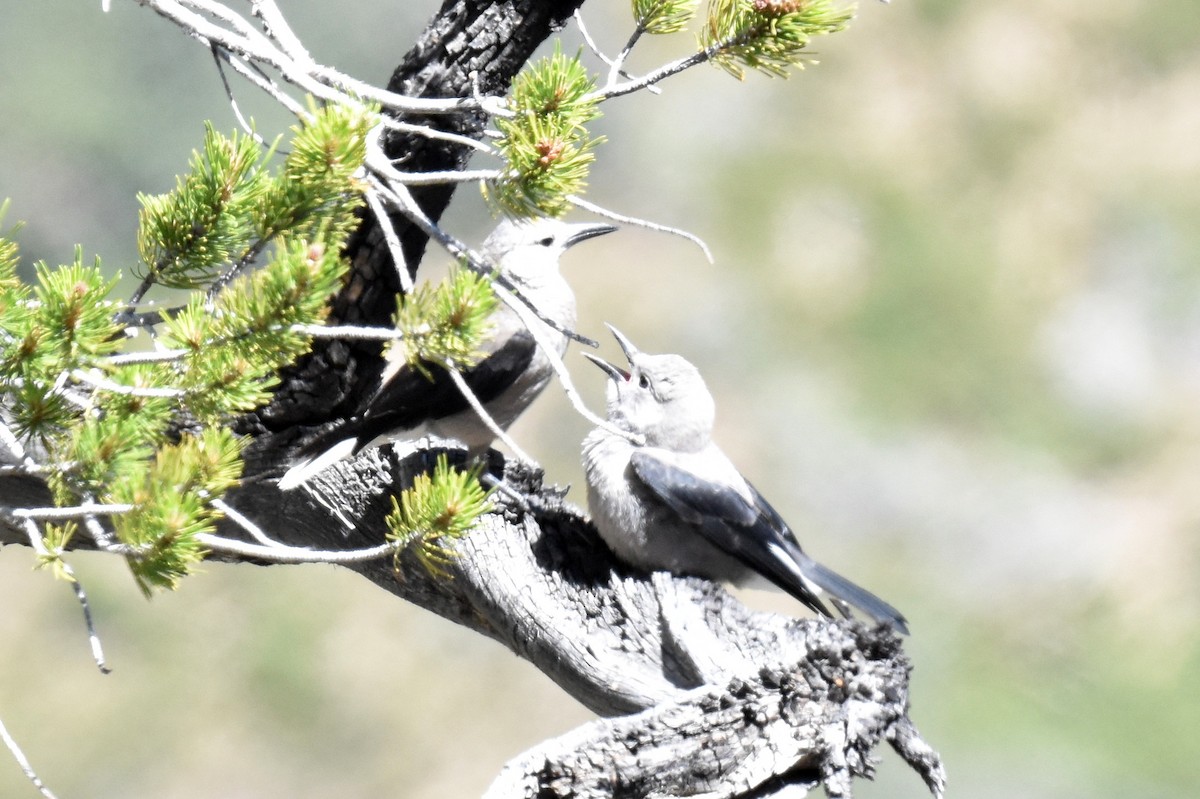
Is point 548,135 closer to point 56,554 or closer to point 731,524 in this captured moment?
point 56,554

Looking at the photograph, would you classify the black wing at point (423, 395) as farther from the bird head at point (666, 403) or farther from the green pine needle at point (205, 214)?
the green pine needle at point (205, 214)

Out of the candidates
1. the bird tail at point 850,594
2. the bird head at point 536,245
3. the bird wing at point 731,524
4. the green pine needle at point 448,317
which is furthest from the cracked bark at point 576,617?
the green pine needle at point 448,317

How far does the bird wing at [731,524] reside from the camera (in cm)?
349

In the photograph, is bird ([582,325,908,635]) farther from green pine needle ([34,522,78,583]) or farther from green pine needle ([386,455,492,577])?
green pine needle ([34,522,78,583])

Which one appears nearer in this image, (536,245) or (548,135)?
(548,135)

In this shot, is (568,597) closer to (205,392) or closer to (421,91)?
(421,91)

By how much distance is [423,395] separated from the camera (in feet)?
12.0

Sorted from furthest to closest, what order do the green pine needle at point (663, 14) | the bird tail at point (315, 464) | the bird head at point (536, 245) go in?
the bird head at point (536, 245)
the bird tail at point (315, 464)
the green pine needle at point (663, 14)

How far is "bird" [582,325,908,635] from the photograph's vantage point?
11.3ft

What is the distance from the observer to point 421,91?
9.28 ft

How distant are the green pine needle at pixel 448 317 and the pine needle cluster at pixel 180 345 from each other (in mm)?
123

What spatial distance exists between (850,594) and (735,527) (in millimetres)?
389

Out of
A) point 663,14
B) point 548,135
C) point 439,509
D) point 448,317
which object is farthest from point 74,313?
point 663,14

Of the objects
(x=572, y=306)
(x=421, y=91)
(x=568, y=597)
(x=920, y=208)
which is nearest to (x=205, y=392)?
(x=421, y=91)
